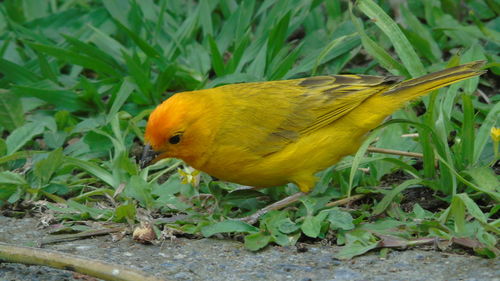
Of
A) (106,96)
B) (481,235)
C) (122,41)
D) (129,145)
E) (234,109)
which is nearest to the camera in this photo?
(481,235)

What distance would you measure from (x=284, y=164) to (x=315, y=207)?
309 mm

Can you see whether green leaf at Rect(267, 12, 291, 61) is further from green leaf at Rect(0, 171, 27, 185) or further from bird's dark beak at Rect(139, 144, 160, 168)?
green leaf at Rect(0, 171, 27, 185)

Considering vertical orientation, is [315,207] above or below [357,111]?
below

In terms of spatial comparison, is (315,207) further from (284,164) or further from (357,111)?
(357,111)

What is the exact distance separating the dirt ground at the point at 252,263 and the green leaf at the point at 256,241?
30 mm

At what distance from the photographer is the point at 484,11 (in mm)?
6273

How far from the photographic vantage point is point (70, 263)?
3541 millimetres

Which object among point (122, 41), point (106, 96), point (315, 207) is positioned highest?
point (122, 41)

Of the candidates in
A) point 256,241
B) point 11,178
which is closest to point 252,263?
point 256,241

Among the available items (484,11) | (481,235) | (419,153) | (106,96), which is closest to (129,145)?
(106,96)

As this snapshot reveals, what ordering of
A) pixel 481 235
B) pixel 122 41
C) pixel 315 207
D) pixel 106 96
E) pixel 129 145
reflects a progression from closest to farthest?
pixel 481 235
pixel 315 207
pixel 129 145
pixel 106 96
pixel 122 41

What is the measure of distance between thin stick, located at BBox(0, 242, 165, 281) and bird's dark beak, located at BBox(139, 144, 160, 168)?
0.99 m

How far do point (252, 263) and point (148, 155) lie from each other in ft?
3.13

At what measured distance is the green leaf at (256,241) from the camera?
4.04 meters
